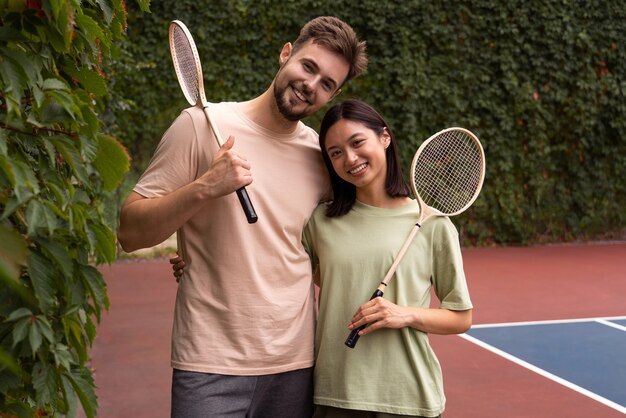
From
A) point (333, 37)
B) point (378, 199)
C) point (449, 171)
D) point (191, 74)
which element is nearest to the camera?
point (333, 37)

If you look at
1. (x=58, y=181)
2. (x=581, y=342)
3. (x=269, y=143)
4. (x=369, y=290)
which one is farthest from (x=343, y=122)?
(x=581, y=342)

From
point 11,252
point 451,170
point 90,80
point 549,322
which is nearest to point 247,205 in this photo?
point 90,80

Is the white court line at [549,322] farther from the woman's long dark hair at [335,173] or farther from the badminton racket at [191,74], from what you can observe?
the badminton racket at [191,74]

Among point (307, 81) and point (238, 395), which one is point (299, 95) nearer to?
point (307, 81)

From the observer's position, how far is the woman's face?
8.02 feet

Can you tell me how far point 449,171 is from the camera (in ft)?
9.29

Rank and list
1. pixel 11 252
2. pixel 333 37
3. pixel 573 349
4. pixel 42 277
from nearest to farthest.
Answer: pixel 11 252, pixel 42 277, pixel 333 37, pixel 573 349

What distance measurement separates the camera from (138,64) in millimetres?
9734

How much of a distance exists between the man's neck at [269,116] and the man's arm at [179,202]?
243 mm

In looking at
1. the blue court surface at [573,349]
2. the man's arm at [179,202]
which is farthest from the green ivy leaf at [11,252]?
the blue court surface at [573,349]

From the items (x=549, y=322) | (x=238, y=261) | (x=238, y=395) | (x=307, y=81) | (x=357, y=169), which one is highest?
(x=307, y=81)

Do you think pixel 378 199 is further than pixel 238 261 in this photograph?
Yes

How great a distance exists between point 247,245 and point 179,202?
0.25 meters

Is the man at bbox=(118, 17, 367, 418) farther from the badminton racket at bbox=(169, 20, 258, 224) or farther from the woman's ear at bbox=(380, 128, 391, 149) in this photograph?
the woman's ear at bbox=(380, 128, 391, 149)
